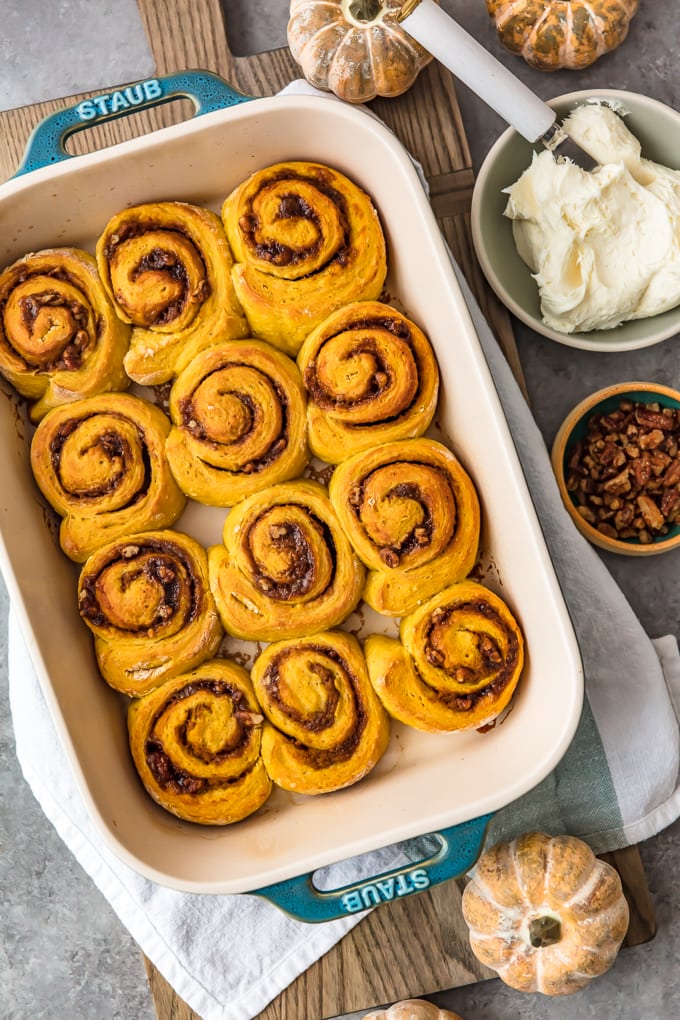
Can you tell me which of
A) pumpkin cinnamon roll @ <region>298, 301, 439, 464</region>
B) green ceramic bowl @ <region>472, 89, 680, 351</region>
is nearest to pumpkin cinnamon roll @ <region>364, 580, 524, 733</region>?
pumpkin cinnamon roll @ <region>298, 301, 439, 464</region>

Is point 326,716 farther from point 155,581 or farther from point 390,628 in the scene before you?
point 155,581

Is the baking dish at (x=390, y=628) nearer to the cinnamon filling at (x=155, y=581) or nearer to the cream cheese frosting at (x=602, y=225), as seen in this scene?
the cinnamon filling at (x=155, y=581)

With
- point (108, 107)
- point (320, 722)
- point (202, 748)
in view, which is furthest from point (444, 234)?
point (202, 748)

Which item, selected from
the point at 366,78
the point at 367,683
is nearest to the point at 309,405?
the point at 367,683

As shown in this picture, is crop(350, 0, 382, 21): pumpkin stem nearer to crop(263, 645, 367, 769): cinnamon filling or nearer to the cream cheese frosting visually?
the cream cheese frosting

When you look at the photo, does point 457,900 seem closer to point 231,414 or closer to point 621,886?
point 621,886

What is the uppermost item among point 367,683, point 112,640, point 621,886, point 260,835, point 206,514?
point 206,514

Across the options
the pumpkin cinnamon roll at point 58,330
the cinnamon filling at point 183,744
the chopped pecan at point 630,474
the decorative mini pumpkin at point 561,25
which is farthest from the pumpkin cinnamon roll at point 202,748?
the decorative mini pumpkin at point 561,25
